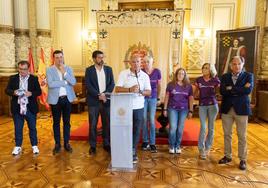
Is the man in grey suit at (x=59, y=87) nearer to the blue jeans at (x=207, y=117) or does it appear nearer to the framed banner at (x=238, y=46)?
the blue jeans at (x=207, y=117)

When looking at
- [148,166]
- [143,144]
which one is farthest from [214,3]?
[148,166]

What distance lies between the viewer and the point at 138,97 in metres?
3.22

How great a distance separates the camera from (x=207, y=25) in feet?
24.2

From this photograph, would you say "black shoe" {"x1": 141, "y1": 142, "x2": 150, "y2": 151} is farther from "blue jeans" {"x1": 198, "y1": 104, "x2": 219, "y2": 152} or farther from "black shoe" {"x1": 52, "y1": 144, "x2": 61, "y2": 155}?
"black shoe" {"x1": 52, "y1": 144, "x2": 61, "y2": 155}

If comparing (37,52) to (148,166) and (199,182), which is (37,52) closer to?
(148,166)

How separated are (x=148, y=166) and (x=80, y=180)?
3.09 ft

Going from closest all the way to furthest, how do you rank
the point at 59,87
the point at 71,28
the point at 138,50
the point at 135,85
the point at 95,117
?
the point at 135,85, the point at 59,87, the point at 95,117, the point at 138,50, the point at 71,28

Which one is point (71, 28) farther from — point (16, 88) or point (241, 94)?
point (241, 94)

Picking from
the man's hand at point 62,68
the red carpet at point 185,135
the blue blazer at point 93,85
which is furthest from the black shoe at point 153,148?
the man's hand at point 62,68

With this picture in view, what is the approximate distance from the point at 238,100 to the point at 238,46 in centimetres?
339

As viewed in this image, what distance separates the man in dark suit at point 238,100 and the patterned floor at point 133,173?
39cm

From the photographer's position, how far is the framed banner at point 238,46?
582 centimetres

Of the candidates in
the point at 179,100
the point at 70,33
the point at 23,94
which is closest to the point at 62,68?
the point at 23,94

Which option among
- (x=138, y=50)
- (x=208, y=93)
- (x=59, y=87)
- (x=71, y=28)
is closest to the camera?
(x=208, y=93)
